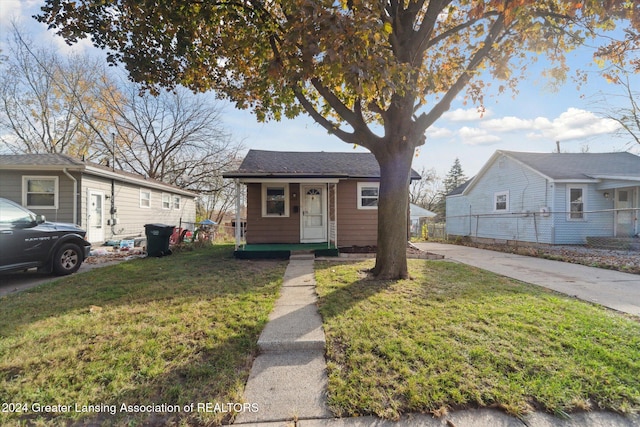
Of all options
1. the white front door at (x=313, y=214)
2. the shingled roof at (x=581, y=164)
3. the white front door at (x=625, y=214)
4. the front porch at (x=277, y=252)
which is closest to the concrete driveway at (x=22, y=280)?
the front porch at (x=277, y=252)

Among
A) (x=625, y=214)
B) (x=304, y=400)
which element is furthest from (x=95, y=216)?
(x=625, y=214)

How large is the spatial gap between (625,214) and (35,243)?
20.8 metres

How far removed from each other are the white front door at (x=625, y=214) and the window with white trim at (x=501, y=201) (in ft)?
13.9

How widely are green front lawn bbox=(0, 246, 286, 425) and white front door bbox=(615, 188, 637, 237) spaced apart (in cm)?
1586

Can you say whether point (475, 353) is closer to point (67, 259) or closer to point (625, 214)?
point (67, 259)

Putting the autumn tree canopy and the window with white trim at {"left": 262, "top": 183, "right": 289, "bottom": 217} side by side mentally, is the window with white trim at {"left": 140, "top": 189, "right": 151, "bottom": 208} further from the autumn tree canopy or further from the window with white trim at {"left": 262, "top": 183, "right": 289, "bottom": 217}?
Result: the autumn tree canopy

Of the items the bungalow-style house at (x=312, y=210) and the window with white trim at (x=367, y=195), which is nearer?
the bungalow-style house at (x=312, y=210)

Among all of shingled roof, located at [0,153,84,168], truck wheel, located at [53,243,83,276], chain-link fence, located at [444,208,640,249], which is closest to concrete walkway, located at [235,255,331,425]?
truck wheel, located at [53,243,83,276]

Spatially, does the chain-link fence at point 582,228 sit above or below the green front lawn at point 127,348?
above

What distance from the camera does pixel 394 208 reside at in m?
5.36

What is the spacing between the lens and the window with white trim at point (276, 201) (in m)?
9.79

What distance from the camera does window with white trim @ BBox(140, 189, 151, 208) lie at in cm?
1383

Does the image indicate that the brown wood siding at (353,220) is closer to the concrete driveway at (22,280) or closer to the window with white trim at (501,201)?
the concrete driveway at (22,280)

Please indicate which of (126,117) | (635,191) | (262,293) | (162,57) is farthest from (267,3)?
(126,117)
